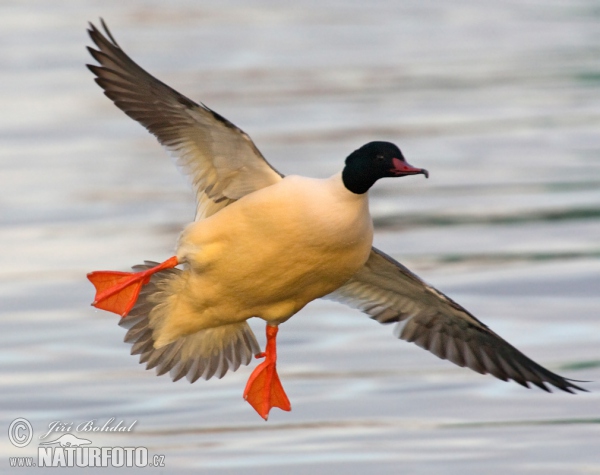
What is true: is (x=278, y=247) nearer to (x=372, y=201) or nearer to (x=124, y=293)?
(x=124, y=293)

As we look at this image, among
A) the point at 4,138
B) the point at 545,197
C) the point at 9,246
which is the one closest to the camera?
the point at 9,246

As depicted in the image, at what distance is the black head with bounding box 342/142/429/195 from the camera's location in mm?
8633

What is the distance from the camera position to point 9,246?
53.1 feet

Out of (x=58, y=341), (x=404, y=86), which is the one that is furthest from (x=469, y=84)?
(x=58, y=341)

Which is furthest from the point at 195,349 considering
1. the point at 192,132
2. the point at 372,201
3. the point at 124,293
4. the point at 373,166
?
the point at 372,201

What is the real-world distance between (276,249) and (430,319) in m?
2.13

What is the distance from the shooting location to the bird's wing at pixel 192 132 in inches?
354

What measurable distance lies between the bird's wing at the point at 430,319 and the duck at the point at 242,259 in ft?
0.03

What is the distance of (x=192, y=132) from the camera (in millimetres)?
9281

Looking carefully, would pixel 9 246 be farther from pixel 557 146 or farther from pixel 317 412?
pixel 557 146

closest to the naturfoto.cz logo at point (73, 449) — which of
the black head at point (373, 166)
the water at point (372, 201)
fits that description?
the water at point (372, 201)

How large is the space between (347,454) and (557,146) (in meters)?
11.5

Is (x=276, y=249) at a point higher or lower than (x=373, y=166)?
lower

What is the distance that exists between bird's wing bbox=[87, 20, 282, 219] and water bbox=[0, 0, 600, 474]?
2.20 meters
